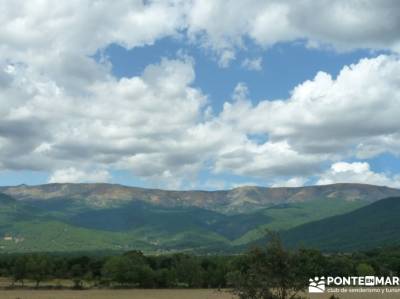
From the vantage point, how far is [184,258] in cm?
19800

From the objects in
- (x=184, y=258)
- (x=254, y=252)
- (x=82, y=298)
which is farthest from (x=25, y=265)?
(x=254, y=252)

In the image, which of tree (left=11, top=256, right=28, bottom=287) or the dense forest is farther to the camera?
tree (left=11, top=256, right=28, bottom=287)

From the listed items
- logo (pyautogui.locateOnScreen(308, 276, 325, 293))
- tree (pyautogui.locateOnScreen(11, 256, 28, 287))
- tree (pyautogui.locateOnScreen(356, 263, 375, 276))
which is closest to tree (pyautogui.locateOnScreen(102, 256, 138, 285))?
tree (pyautogui.locateOnScreen(11, 256, 28, 287))

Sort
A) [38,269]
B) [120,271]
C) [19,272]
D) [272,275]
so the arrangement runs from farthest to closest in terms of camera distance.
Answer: [38,269] < [19,272] < [120,271] < [272,275]

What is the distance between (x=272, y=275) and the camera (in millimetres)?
43250

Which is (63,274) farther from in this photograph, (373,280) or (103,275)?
(373,280)

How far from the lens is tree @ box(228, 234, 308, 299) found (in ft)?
141

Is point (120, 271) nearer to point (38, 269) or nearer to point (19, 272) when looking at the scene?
point (38, 269)

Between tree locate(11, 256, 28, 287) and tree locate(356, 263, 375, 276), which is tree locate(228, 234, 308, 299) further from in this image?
tree locate(11, 256, 28, 287)

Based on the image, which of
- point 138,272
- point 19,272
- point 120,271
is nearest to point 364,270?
point 138,272

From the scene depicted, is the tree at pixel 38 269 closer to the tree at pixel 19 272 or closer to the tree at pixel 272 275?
the tree at pixel 19 272

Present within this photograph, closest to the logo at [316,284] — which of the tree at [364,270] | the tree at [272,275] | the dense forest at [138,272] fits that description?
the tree at [272,275]

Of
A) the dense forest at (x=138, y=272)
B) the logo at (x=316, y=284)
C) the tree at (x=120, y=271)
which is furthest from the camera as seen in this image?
the tree at (x=120, y=271)

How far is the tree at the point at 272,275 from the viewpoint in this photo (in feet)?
141
